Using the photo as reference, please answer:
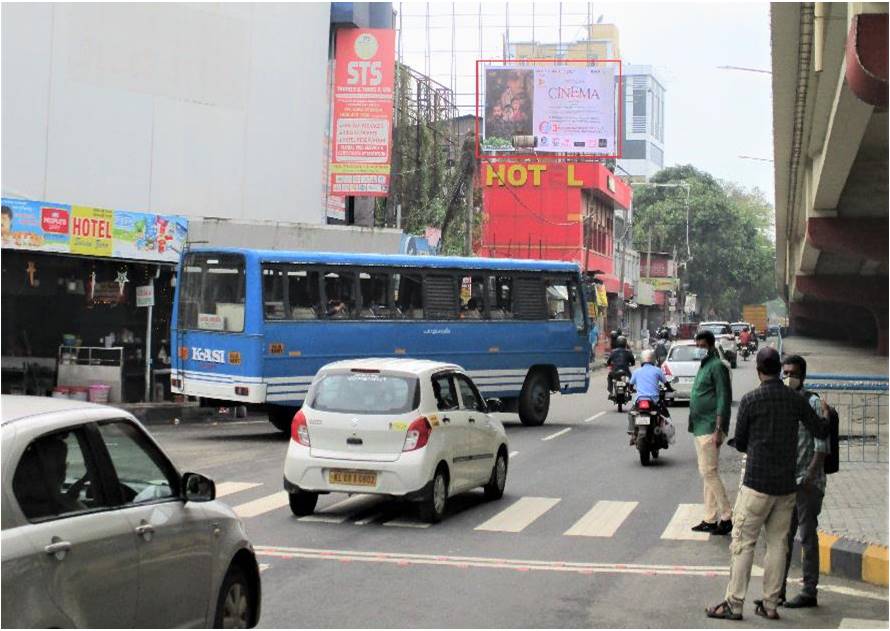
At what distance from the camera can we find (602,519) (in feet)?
45.4

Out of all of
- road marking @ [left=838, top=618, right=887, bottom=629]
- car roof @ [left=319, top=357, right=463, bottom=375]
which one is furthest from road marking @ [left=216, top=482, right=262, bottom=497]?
road marking @ [left=838, top=618, right=887, bottom=629]

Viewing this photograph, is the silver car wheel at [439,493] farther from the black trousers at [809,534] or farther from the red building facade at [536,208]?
the red building facade at [536,208]

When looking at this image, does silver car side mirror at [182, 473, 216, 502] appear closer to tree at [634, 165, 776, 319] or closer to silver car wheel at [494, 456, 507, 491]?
silver car wheel at [494, 456, 507, 491]

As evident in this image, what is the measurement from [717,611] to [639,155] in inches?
7166

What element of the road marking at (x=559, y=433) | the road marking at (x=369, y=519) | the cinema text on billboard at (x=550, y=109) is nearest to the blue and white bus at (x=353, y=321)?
the road marking at (x=559, y=433)

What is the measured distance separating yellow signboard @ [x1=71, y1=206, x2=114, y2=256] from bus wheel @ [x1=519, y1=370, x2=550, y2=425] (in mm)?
8889

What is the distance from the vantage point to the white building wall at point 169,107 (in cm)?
2845

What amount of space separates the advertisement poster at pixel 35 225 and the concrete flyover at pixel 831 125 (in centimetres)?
1355

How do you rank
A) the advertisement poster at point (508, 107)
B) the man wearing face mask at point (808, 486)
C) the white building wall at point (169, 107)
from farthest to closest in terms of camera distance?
the advertisement poster at point (508, 107) → the white building wall at point (169, 107) → the man wearing face mask at point (808, 486)

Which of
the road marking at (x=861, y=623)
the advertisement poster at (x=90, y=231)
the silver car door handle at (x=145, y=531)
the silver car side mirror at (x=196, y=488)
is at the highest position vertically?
the advertisement poster at (x=90, y=231)

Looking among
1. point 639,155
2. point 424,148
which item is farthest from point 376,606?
point 639,155

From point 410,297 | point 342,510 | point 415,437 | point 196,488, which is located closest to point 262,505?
point 342,510

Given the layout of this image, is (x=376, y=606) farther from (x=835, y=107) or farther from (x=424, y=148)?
(x=424, y=148)

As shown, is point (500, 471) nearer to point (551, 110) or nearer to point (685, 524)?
point (685, 524)
